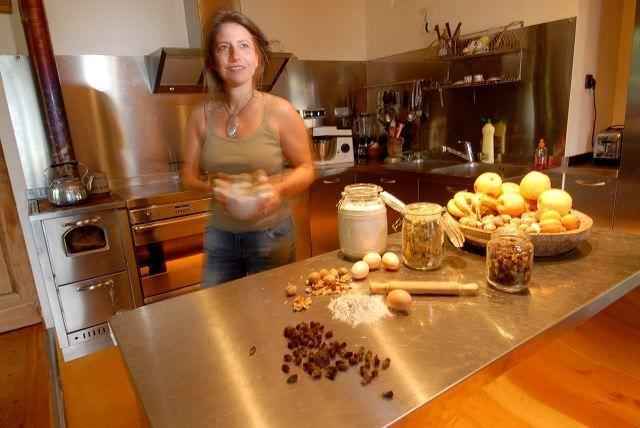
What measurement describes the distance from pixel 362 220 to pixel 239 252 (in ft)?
1.86

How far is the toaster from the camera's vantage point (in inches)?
96.1

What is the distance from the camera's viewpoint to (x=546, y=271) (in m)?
1.03

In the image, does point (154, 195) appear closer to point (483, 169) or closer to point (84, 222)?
point (84, 222)

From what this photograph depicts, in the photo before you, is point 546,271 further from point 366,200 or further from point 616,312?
point 366,200

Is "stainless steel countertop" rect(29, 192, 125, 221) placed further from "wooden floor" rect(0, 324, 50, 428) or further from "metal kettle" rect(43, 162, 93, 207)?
"wooden floor" rect(0, 324, 50, 428)

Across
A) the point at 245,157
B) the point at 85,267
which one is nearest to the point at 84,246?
the point at 85,267

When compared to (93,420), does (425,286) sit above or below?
above

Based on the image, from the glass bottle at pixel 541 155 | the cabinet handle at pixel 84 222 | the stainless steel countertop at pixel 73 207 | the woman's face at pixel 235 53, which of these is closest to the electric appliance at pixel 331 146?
the glass bottle at pixel 541 155

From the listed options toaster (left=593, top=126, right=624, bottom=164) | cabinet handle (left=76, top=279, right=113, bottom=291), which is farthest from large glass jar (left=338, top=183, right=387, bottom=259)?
toaster (left=593, top=126, right=624, bottom=164)

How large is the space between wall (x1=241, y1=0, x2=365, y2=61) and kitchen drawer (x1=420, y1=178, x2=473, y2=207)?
5.30 ft

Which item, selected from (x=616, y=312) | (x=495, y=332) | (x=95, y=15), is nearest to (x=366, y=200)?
(x=495, y=332)

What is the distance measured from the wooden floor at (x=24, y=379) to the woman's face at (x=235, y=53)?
5.74 feet

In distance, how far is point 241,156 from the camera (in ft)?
4.68

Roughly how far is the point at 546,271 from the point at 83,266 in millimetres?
2225
